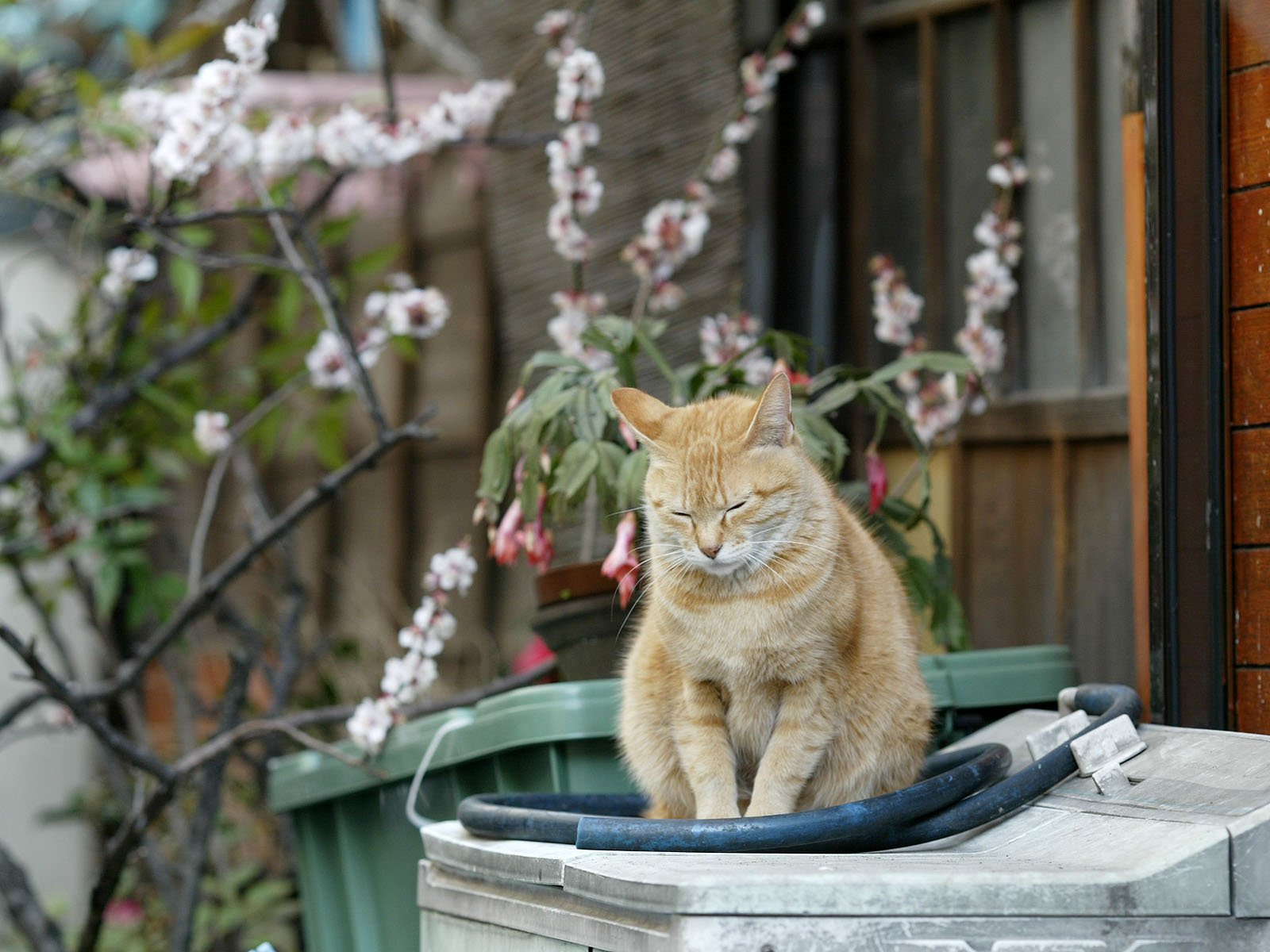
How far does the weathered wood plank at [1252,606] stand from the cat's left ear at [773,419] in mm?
607

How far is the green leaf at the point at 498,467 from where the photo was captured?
2.20 metres

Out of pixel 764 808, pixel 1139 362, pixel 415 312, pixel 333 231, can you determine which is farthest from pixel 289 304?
pixel 764 808

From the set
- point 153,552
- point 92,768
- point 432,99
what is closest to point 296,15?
point 432,99

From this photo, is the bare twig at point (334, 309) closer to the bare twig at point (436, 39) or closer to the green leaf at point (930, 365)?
the green leaf at point (930, 365)

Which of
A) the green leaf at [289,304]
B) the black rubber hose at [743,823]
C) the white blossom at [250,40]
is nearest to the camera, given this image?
the black rubber hose at [743,823]

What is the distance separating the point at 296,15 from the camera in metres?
5.40

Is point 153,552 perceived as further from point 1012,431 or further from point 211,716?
point 1012,431

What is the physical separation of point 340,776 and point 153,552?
9.41 feet

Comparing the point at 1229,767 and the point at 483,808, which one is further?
the point at 483,808

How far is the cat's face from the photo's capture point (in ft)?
5.37

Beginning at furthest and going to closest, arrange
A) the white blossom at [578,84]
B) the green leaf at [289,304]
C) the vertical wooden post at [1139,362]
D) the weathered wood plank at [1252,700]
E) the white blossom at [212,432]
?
the green leaf at [289,304]
the white blossom at [212,432]
the white blossom at [578,84]
the vertical wooden post at [1139,362]
the weathered wood plank at [1252,700]

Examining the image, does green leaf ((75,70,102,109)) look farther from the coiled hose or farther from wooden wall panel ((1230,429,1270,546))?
wooden wall panel ((1230,429,1270,546))

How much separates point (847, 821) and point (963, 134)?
201 cm

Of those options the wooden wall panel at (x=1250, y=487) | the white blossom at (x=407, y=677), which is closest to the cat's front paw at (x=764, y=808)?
the wooden wall panel at (x=1250, y=487)
